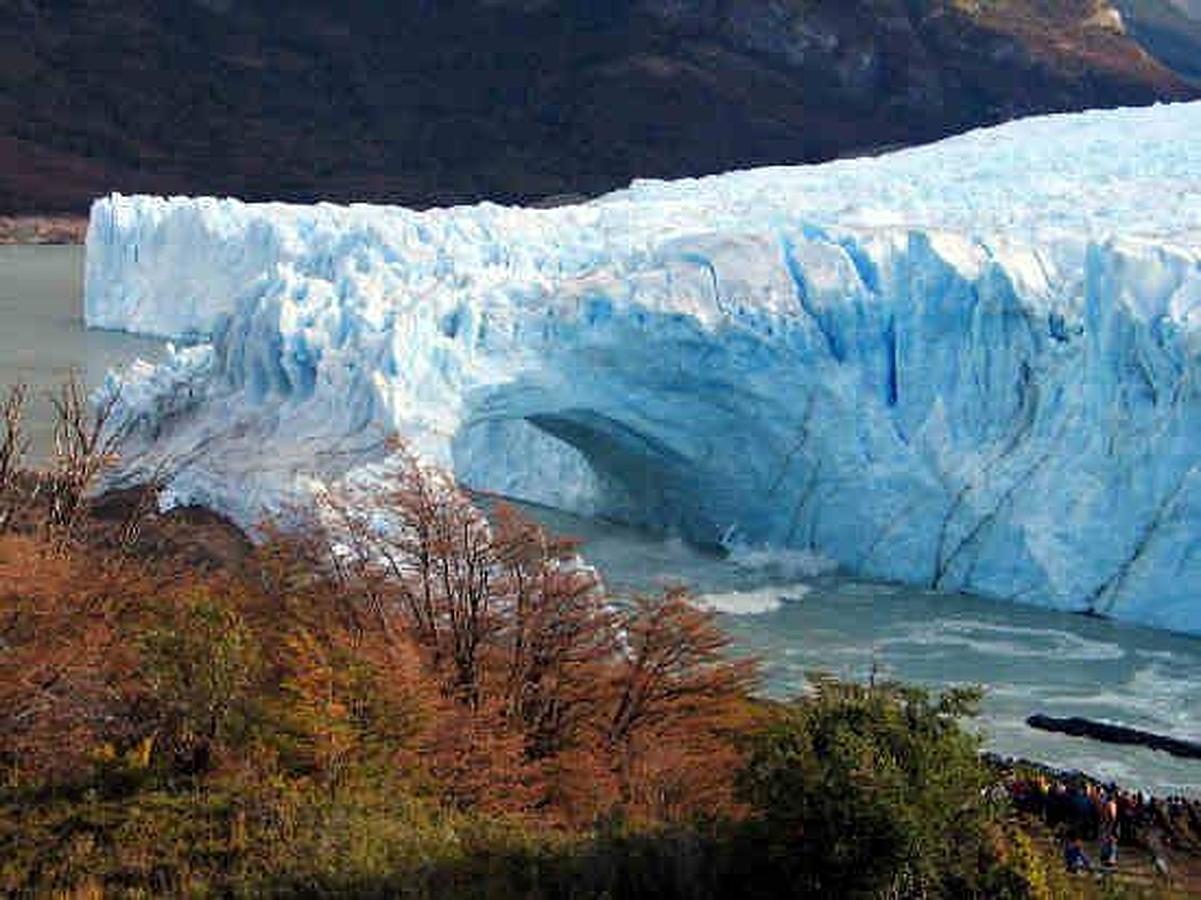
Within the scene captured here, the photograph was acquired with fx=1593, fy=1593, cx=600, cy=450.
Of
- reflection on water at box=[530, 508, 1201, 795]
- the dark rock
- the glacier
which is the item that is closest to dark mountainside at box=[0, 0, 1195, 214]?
the glacier

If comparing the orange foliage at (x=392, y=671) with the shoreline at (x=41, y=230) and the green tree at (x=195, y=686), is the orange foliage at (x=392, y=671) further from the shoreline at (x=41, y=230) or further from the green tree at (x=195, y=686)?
the shoreline at (x=41, y=230)

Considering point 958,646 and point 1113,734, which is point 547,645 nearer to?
point 1113,734

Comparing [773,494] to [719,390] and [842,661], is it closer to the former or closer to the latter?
[719,390]

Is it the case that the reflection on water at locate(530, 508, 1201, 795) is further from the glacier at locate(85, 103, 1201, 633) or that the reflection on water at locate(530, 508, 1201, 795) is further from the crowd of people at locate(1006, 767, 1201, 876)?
the crowd of people at locate(1006, 767, 1201, 876)

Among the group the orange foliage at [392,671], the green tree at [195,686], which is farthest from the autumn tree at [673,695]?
the green tree at [195,686]

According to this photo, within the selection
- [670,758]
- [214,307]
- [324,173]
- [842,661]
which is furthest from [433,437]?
[324,173]


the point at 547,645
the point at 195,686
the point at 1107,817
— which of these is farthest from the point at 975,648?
the point at 195,686
